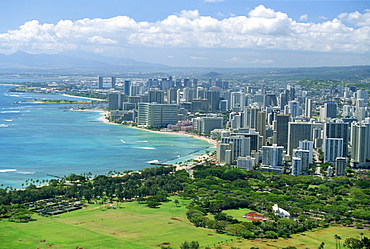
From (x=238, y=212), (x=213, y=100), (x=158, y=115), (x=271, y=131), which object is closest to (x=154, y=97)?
(x=213, y=100)

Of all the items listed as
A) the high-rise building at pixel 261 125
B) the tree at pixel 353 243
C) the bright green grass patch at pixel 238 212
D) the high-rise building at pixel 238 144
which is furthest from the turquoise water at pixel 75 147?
the tree at pixel 353 243

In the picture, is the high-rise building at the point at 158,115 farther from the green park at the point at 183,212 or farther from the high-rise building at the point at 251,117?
the green park at the point at 183,212

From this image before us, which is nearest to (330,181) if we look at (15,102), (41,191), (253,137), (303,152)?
(303,152)

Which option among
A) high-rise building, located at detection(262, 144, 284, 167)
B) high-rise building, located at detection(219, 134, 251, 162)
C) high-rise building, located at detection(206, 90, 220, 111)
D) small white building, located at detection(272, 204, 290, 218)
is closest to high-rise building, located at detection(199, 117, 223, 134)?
high-rise building, located at detection(219, 134, 251, 162)

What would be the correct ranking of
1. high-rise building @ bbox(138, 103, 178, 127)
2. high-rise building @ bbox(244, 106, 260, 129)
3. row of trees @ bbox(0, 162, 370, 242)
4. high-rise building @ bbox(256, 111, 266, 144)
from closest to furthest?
row of trees @ bbox(0, 162, 370, 242) < high-rise building @ bbox(256, 111, 266, 144) < high-rise building @ bbox(244, 106, 260, 129) < high-rise building @ bbox(138, 103, 178, 127)

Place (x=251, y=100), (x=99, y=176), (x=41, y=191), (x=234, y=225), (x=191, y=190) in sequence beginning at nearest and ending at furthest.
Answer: (x=234, y=225)
(x=41, y=191)
(x=191, y=190)
(x=99, y=176)
(x=251, y=100)

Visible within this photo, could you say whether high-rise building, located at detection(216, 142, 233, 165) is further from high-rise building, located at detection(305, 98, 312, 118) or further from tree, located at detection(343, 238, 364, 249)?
high-rise building, located at detection(305, 98, 312, 118)

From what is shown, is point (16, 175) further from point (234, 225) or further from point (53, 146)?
point (234, 225)
